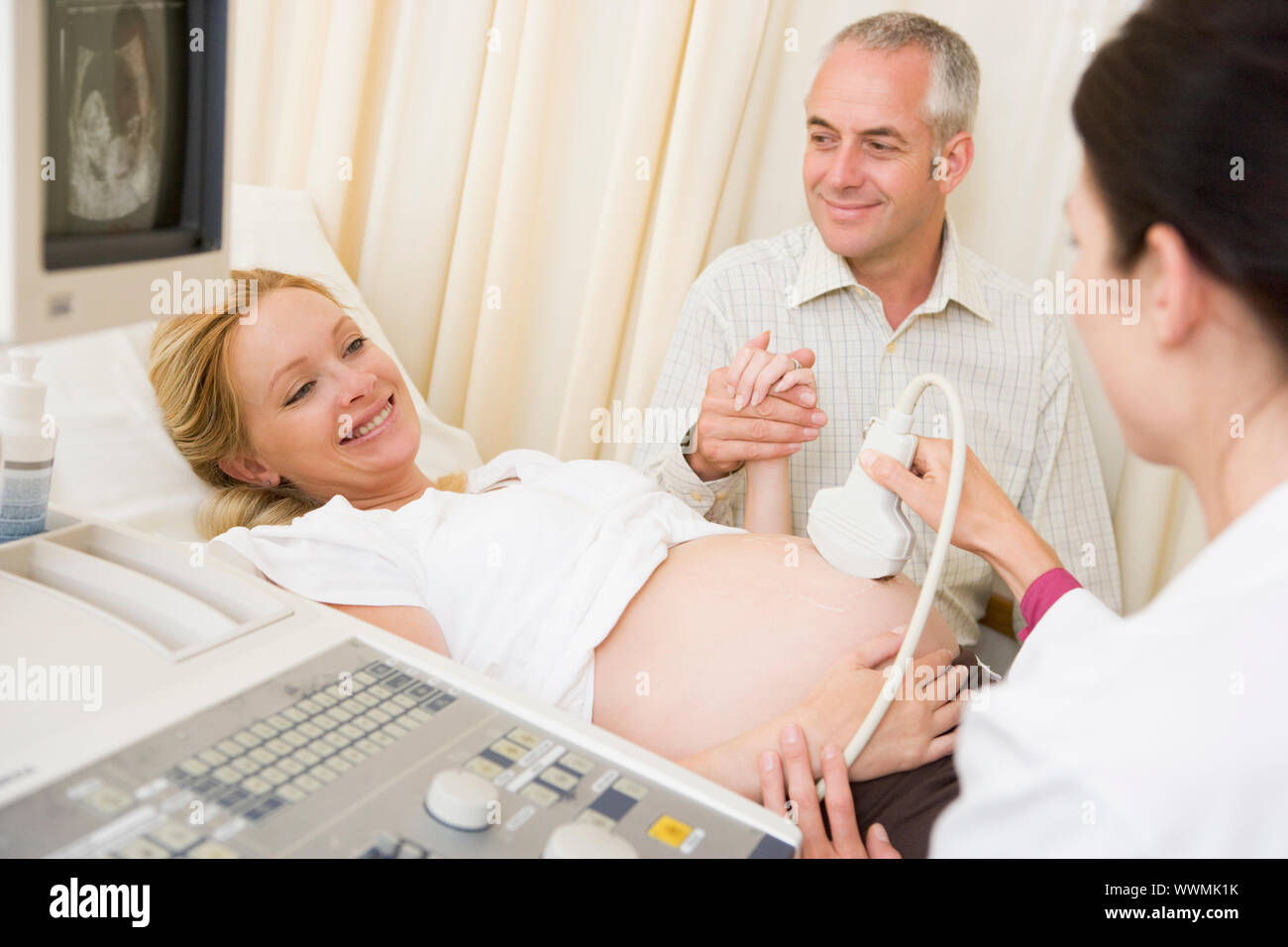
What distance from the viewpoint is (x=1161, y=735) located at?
57 centimetres

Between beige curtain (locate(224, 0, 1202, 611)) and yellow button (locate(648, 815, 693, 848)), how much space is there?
1.39 meters

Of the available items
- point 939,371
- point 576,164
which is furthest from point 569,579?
point 576,164

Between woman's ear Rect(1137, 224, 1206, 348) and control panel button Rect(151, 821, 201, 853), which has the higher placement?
woman's ear Rect(1137, 224, 1206, 348)

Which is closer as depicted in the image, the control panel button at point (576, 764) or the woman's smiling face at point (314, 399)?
the control panel button at point (576, 764)

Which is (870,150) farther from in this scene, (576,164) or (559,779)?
(559,779)

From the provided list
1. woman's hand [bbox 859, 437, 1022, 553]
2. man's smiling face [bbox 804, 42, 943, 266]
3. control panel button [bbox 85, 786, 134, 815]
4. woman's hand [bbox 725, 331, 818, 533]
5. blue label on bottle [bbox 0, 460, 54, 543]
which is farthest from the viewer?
man's smiling face [bbox 804, 42, 943, 266]

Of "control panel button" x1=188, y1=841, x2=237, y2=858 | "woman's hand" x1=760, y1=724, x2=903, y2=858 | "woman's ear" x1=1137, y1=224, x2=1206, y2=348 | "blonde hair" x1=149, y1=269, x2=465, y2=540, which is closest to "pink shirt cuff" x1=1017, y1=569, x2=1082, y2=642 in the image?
"woman's hand" x1=760, y1=724, x2=903, y2=858

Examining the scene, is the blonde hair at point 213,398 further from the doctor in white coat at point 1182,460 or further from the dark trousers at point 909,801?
the doctor in white coat at point 1182,460

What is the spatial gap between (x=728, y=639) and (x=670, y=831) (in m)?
0.52

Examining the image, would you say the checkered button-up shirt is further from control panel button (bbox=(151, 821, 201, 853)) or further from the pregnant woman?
control panel button (bbox=(151, 821, 201, 853))

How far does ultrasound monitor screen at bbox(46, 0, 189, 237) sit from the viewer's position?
72 cm

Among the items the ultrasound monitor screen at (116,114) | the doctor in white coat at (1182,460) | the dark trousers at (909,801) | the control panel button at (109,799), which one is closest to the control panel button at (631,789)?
the doctor in white coat at (1182,460)

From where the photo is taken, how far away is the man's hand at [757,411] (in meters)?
1.47

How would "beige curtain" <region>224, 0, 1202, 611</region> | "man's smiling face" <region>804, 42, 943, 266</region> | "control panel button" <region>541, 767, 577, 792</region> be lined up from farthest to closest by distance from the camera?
"beige curtain" <region>224, 0, 1202, 611</region> → "man's smiling face" <region>804, 42, 943, 266</region> → "control panel button" <region>541, 767, 577, 792</region>
